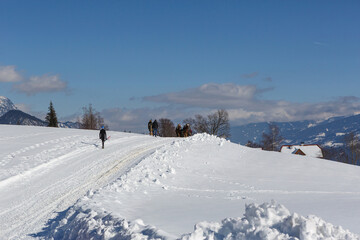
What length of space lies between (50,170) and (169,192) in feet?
27.9

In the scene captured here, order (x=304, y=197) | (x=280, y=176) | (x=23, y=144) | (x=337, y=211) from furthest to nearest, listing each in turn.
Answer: (x=23, y=144) → (x=280, y=176) → (x=304, y=197) → (x=337, y=211)

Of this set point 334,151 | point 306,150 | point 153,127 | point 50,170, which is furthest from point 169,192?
point 334,151

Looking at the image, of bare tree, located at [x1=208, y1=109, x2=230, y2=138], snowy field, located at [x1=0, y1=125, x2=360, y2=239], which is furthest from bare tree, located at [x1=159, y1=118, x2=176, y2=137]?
snowy field, located at [x1=0, y1=125, x2=360, y2=239]

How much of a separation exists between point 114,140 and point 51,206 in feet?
60.0

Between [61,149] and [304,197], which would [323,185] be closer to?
[304,197]

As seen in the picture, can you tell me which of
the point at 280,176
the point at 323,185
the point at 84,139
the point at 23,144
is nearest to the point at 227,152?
the point at 280,176

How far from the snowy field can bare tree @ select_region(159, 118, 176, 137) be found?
68591 mm

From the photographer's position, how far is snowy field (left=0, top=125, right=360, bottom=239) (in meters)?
7.40

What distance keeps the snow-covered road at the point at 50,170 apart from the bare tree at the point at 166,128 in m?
67.2

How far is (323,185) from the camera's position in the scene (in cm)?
1992

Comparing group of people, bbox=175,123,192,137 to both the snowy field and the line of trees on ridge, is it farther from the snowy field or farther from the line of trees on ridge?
the line of trees on ridge

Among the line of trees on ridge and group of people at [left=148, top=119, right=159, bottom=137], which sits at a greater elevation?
group of people at [left=148, top=119, right=159, bottom=137]

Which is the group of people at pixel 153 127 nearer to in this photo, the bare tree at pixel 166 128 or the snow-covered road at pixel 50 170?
the snow-covered road at pixel 50 170

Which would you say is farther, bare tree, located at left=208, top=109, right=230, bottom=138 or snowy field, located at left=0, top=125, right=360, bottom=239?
bare tree, located at left=208, top=109, right=230, bottom=138
